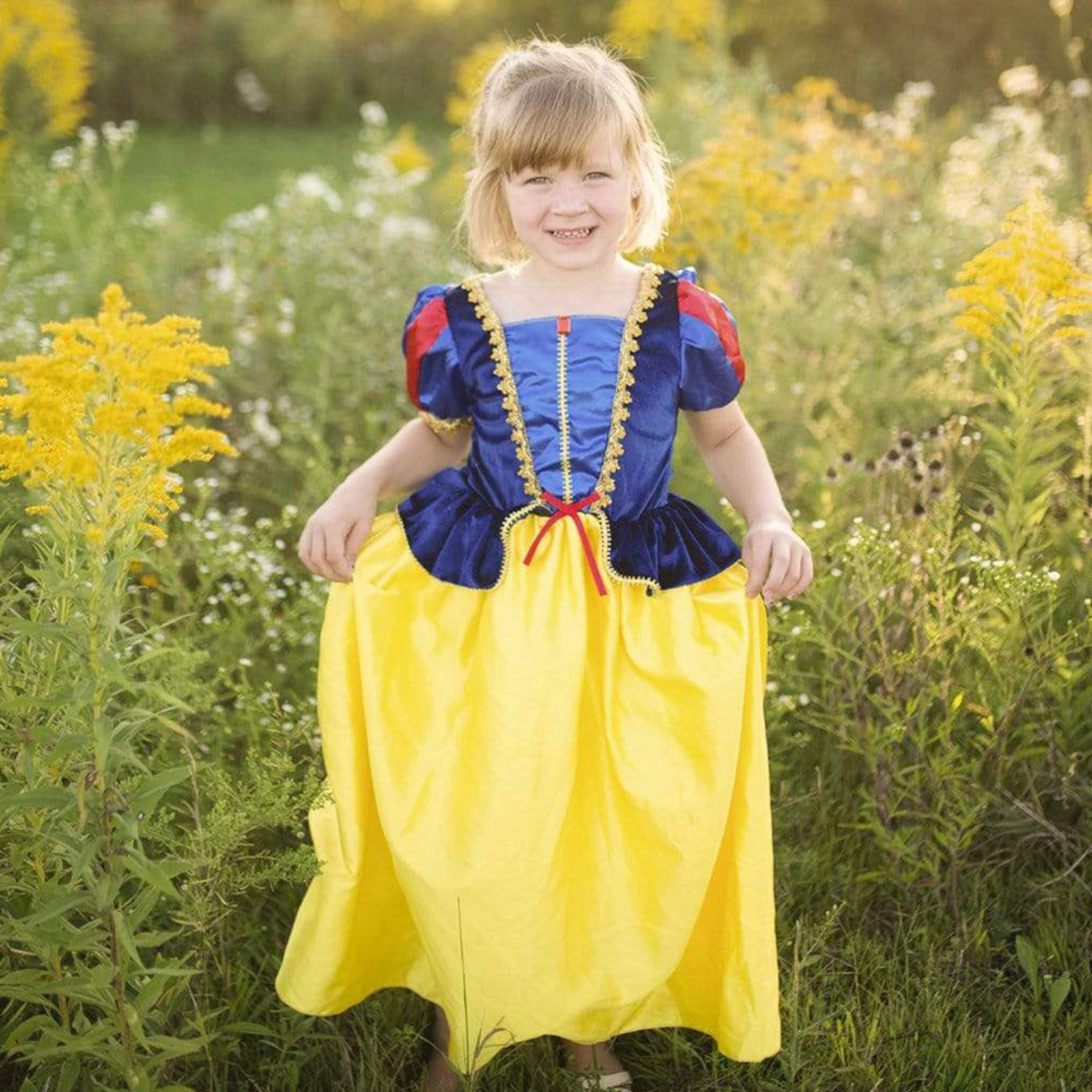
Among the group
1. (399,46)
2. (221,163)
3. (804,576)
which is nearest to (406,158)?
(804,576)

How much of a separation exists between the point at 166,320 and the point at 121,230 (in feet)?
10.1

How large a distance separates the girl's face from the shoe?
1.16 meters

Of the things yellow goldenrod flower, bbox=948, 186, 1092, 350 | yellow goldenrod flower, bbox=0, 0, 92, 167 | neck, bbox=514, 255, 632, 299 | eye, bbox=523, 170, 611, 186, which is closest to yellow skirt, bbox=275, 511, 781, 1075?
neck, bbox=514, 255, 632, 299

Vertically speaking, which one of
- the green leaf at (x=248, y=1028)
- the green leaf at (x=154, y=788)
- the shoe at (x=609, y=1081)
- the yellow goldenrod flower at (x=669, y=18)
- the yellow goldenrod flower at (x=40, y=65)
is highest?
the yellow goldenrod flower at (x=669, y=18)

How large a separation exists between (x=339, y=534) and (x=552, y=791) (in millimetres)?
476

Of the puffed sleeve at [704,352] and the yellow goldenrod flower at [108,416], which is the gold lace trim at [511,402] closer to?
the puffed sleeve at [704,352]

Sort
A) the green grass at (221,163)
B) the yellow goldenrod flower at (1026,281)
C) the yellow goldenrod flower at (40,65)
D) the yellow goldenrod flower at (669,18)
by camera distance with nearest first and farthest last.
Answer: the yellow goldenrod flower at (1026,281) < the yellow goldenrod flower at (40,65) < the yellow goldenrod flower at (669,18) < the green grass at (221,163)

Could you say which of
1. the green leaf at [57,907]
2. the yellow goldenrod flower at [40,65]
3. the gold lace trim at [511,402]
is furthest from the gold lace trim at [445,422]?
the yellow goldenrod flower at [40,65]

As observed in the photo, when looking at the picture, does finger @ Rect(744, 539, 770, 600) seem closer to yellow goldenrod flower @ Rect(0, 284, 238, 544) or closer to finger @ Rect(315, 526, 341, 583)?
finger @ Rect(315, 526, 341, 583)

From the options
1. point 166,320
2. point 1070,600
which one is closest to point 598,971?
point 166,320

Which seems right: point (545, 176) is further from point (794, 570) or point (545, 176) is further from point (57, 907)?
point (57, 907)

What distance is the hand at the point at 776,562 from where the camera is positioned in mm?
1648

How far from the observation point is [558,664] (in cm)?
159

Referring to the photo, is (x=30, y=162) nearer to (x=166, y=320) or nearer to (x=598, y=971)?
(x=166, y=320)
